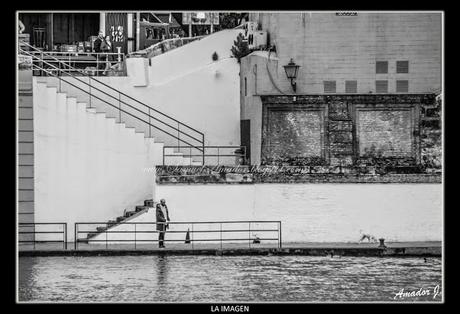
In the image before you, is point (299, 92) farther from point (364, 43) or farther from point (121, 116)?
point (121, 116)

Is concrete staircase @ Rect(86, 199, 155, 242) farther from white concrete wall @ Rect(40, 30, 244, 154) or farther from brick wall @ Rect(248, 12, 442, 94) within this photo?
brick wall @ Rect(248, 12, 442, 94)

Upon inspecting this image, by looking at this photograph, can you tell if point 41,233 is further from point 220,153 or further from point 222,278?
point 222,278

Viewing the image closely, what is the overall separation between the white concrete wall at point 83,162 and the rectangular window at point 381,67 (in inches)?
285

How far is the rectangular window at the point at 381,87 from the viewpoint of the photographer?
40531mm

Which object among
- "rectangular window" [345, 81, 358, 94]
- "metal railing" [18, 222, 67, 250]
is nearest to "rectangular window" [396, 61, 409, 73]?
"rectangular window" [345, 81, 358, 94]

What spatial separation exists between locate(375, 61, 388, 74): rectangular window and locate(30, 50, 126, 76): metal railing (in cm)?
883

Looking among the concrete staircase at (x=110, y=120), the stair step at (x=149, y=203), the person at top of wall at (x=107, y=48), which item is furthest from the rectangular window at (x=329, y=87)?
the person at top of wall at (x=107, y=48)

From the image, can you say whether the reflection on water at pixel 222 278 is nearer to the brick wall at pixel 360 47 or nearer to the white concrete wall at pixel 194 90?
the brick wall at pixel 360 47

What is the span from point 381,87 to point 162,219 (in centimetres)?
852

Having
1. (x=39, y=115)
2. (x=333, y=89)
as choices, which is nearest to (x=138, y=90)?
(x=39, y=115)

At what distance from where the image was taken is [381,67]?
1594 inches

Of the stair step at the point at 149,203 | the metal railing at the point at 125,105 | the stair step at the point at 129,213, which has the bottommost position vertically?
the stair step at the point at 129,213

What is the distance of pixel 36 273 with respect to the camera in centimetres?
3062

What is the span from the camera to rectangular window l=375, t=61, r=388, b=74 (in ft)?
133
